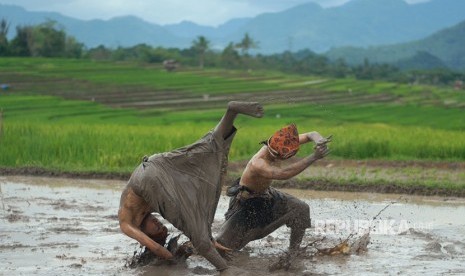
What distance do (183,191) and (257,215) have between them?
0.92 metres

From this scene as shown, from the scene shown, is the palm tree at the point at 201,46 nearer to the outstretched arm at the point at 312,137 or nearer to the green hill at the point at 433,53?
the outstretched arm at the point at 312,137

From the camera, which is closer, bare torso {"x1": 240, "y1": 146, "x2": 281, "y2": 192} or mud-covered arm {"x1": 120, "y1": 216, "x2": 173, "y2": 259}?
mud-covered arm {"x1": 120, "y1": 216, "x2": 173, "y2": 259}

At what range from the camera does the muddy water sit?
6.55 m

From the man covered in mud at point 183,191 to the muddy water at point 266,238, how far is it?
15.4 inches

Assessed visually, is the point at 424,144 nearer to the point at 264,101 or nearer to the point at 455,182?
the point at 455,182

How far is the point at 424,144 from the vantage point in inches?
569

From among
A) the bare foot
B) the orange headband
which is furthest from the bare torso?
the bare foot

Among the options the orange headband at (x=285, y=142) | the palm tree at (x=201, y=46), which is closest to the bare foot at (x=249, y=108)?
the orange headband at (x=285, y=142)

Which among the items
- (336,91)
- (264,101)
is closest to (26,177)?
(264,101)

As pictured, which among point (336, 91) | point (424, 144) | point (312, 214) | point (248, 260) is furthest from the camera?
point (336, 91)

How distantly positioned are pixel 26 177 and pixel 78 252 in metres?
5.70

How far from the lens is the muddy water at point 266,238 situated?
6547 mm

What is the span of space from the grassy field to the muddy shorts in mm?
819

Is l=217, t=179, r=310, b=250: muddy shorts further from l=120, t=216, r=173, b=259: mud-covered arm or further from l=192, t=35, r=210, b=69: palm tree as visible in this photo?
l=192, t=35, r=210, b=69: palm tree
